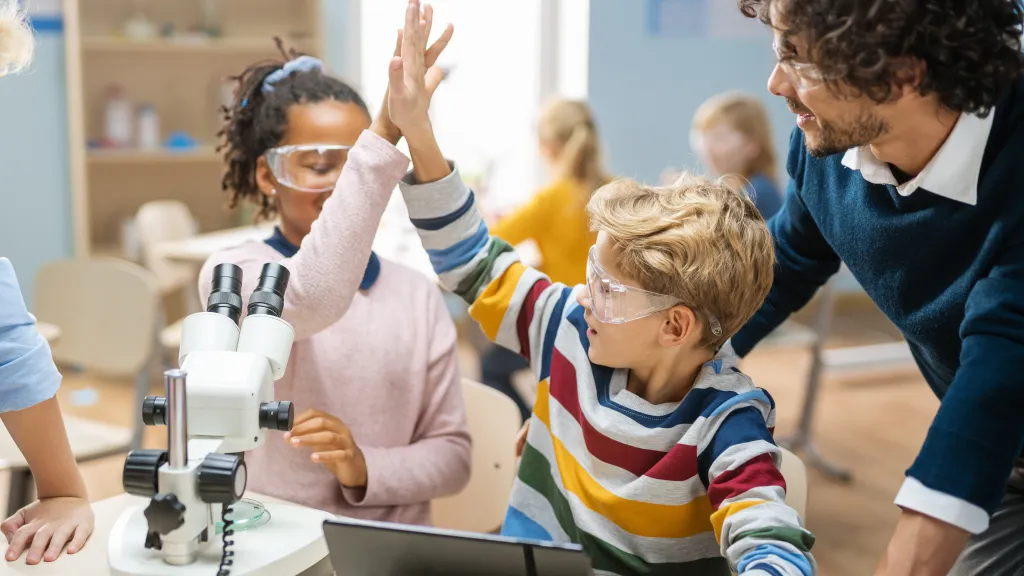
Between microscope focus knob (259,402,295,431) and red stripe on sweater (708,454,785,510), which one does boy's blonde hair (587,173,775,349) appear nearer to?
red stripe on sweater (708,454,785,510)

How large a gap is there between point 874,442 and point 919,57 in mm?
3268

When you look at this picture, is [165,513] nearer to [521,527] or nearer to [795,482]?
[521,527]

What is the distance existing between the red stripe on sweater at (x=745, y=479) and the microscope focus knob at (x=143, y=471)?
584 mm

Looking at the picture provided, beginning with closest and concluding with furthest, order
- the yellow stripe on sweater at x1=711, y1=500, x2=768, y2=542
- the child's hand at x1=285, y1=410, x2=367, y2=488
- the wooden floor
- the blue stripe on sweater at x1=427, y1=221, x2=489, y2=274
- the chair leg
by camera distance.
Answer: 1. the yellow stripe on sweater at x1=711, y1=500, x2=768, y2=542
2. the child's hand at x1=285, y1=410, x2=367, y2=488
3. the blue stripe on sweater at x1=427, y1=221, x2=489, y2=274
4. the chair leg
5. the wooden floor

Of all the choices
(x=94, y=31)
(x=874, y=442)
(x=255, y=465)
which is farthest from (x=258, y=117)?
(x=94, y=31)

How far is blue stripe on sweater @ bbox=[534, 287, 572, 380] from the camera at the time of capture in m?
1.37

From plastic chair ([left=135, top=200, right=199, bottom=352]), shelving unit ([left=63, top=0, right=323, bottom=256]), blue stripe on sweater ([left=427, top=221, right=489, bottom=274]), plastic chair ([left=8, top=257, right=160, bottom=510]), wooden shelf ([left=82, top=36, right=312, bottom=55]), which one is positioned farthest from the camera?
shelving unit ([left=63, top=0, right=323, bottom=256])

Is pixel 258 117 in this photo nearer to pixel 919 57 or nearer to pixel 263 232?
pixel 919 57

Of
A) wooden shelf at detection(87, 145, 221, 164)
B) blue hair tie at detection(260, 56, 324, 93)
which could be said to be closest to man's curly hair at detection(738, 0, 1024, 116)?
blue hair tie at detection(260, 56, 324, 93)

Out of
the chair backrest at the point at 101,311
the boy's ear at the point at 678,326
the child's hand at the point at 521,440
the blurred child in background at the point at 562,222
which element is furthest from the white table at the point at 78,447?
the blurred child in background at the point at 562,222

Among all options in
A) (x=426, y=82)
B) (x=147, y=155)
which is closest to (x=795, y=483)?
(x=426, y=82)

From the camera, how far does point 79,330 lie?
111 inches

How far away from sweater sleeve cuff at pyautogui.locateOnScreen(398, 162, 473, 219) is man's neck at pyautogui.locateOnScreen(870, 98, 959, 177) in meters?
0.53

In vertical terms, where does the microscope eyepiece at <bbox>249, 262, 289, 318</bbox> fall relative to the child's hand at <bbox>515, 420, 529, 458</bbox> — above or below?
above
